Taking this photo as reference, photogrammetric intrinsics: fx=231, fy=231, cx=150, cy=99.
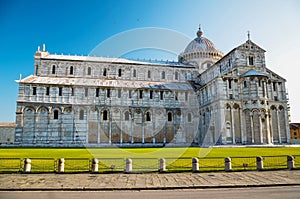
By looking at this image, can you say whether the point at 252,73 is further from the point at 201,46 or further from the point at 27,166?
the point at 27,166

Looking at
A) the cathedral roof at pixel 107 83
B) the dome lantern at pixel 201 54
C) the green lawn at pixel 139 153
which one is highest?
the dome lantern at pixel 201 54

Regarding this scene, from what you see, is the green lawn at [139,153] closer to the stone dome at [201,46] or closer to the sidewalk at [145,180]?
the sidewalk at [145,180]

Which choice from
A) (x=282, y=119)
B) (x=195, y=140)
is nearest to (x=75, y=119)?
(x=195, y=140)

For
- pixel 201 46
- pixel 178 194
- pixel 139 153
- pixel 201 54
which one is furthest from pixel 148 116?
pixel 178 194

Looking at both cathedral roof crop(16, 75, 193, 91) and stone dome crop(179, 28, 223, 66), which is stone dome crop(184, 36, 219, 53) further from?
cathedral roof crop(16, 75, 193, 91)

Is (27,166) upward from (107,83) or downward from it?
downward

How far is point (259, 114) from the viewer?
33.9 m

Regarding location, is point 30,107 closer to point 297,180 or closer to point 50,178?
point 50,178

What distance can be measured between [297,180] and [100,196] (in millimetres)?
8449

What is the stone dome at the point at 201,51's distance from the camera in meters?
48.5

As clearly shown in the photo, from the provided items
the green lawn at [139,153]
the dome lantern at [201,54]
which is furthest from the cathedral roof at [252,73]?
the green lawn at [139,153]

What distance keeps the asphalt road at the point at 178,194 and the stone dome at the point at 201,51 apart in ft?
137

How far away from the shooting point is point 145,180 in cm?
1051

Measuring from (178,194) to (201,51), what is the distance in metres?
43.7
